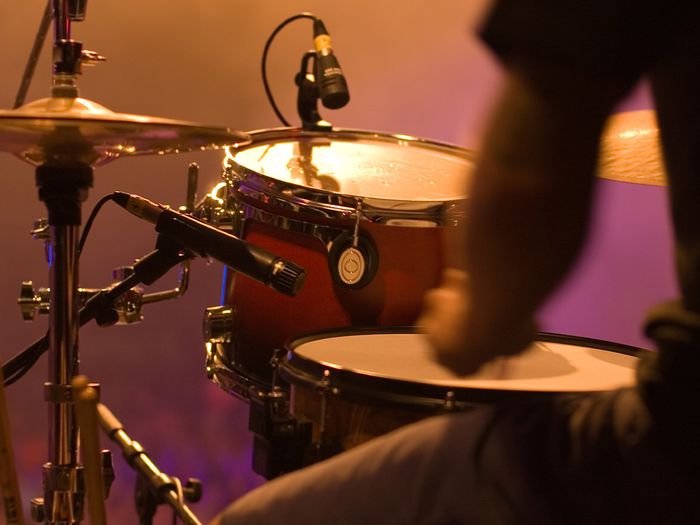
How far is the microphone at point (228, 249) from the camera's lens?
1.11 meters

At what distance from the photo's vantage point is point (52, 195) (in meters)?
1.20

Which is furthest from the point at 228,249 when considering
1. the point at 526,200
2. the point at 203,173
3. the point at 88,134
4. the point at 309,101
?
the point at 203,173

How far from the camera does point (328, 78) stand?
199cm

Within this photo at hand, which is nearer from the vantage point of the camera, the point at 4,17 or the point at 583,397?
the point at 583,397

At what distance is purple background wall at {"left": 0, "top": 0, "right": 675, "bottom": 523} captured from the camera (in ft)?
8.56

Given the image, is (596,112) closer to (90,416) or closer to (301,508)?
(301,508)

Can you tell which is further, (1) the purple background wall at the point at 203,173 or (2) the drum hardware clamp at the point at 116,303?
(1) the purple background wall at the point at 203,173

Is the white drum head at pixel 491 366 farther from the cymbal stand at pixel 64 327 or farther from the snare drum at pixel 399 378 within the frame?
the cymbal stand at pixel 64 327

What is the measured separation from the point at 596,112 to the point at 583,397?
0.21 meters

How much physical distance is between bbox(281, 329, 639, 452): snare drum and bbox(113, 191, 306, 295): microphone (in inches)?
5.5

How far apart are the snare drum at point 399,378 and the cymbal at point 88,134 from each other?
0.32m

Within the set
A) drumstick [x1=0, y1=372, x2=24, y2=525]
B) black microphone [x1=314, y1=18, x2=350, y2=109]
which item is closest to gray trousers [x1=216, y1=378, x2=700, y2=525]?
drumstick [x1=0, y1=372, x2=24, y2=525]

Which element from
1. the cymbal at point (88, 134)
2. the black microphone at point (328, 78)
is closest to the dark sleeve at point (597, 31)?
the cymbal at point (88, 134)

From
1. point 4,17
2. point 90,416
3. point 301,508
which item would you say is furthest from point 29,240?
point 301,508
